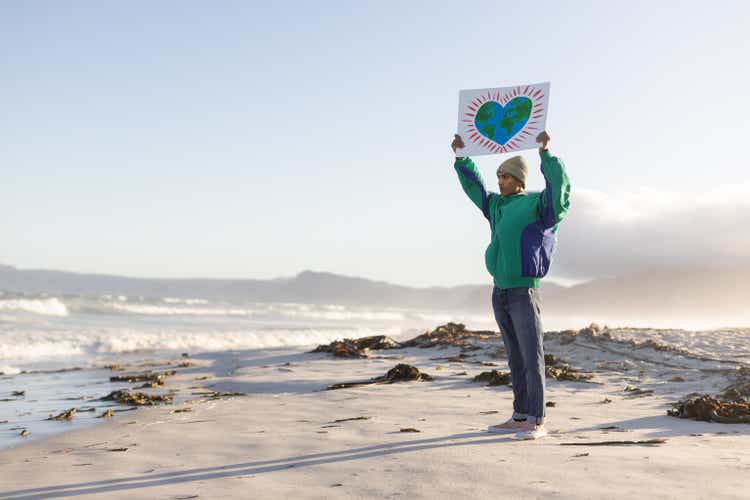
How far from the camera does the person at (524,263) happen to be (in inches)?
151

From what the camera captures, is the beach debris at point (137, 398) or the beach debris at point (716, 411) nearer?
the beach debris at point (716, 411)

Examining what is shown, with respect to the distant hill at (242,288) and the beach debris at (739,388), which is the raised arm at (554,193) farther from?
the distant hill at (242,288)

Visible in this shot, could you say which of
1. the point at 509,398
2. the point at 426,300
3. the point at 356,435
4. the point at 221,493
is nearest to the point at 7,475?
the point at 221,493

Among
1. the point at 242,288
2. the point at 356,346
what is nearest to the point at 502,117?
the point at 356,346

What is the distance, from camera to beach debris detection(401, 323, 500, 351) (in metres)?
10.2

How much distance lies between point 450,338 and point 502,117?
6658 millimetres

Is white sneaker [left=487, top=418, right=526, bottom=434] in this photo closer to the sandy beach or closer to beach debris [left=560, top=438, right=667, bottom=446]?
the sandy beach

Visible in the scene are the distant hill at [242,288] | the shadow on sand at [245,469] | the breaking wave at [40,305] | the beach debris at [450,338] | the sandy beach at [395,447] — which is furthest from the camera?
the distant hill at [242,288]

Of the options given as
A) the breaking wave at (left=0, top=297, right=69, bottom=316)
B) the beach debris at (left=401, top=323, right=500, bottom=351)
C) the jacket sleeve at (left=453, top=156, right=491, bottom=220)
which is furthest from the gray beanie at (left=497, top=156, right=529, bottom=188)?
the breaking wave at (left=0, top=297, right=69, bottom=316)

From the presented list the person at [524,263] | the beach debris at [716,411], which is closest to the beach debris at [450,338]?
the beach debris at [716,411]

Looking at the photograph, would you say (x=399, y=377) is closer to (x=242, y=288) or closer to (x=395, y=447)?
(x=395, y=447)

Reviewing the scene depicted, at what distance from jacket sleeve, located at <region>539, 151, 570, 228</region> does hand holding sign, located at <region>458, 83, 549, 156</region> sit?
1.26 ft

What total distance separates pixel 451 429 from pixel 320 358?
18.9ft

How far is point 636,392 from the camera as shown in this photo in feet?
20.2
